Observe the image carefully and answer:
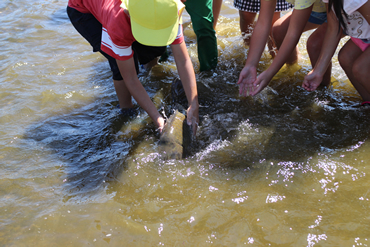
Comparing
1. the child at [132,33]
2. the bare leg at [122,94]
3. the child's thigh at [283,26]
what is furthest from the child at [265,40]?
the bare leg at [122,94]

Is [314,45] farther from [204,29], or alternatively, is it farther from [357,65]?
[204,29]

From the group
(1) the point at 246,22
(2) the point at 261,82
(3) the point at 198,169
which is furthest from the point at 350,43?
(3) the point at 198,169

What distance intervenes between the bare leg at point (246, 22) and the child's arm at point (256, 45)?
90 centimetres

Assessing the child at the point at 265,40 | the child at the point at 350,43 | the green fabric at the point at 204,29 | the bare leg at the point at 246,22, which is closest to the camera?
the child at the point at 350,43

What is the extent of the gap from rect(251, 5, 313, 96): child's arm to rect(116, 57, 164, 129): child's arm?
82cm

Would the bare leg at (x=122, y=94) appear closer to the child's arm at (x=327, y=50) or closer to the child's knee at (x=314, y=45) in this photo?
the child's arm at (x=327, y=50)

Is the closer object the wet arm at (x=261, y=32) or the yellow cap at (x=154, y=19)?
the yellow cap at (x=154, y=19)

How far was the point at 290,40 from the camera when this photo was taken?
7.35ft

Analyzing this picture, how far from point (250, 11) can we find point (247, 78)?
1.10 meters

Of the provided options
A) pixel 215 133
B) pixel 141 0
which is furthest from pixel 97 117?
pixel 141 0

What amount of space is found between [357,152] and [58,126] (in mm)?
2352

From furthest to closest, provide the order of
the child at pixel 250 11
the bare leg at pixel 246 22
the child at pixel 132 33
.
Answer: the bare leg at pixel 246 22, the child at pixel 250 11, the child at pixel 132 33

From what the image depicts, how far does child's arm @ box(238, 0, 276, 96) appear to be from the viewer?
2.33 metres

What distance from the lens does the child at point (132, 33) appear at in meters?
1.67
